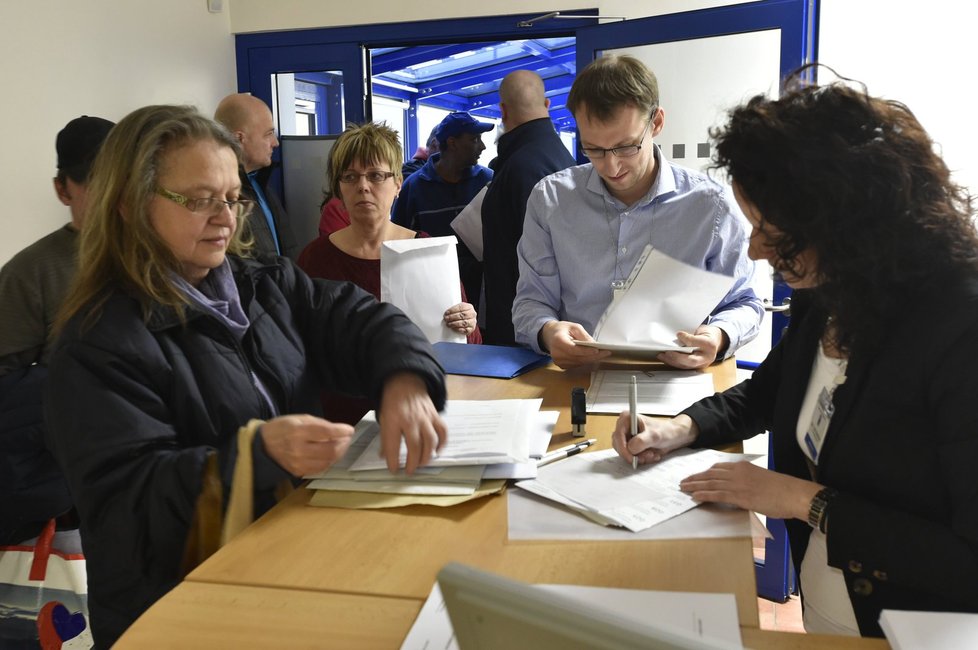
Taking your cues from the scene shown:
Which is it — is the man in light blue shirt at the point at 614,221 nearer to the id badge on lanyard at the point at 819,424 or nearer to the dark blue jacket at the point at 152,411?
the id badge on lanyard at the point at 819,424

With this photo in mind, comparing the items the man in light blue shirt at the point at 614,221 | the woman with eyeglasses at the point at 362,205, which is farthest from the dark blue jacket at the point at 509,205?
the man in light blue shirt at the point at 614,221

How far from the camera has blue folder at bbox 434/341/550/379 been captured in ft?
6.97

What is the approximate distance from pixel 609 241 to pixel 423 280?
58 cm

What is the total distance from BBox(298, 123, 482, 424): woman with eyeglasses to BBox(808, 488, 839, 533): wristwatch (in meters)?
1.62

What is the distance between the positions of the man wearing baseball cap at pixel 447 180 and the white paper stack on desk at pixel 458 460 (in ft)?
8.66

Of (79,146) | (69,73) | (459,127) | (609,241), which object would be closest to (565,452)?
(609,241)

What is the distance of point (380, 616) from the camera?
40.0 inches

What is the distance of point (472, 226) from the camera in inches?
145

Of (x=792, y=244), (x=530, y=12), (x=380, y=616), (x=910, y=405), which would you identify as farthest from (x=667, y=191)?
(x=530, y=12)

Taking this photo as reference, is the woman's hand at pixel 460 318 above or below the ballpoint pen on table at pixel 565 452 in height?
above

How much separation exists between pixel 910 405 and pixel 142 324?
1.23 meters

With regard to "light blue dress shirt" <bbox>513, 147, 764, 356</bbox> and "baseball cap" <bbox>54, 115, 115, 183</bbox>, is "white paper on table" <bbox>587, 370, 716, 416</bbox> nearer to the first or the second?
"light blue dress shirt" <bbox>513, 147, 764, 356</bbox>

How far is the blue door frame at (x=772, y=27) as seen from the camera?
316 centimetres

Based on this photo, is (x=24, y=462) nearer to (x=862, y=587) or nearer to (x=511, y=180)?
(x=511, y=180)
